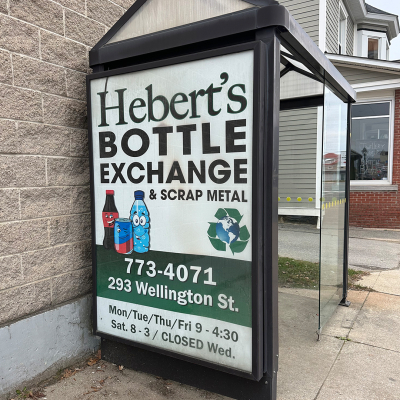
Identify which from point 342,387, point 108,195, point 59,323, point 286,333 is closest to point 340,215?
point 286,333

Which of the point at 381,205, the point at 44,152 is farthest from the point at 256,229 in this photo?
the point at 381,205

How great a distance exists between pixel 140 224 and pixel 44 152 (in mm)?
945

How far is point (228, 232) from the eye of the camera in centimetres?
248

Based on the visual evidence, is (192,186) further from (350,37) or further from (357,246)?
(350,37)

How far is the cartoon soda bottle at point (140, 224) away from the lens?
9.36 feet

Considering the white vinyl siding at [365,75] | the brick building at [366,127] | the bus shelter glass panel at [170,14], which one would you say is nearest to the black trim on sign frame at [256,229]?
the bus shelter glass panel at [170,14]

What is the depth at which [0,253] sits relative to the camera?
104 inches

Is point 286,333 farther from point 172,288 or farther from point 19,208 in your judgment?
point 19,208

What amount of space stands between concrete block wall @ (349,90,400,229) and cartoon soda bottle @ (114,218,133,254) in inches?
352

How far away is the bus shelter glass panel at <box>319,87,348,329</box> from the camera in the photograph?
347 cm

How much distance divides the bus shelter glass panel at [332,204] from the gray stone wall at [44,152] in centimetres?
214

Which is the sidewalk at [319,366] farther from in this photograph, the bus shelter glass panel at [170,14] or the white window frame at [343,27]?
the white window frame at [343,27]

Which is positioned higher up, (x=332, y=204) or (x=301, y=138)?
(x=301, y=138)

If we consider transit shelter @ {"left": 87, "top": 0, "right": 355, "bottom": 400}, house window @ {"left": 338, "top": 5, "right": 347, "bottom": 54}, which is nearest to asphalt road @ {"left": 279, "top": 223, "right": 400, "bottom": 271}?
transit shelter @ {"left": 87, "top": 0, "right": 355, "bottom": 400}
